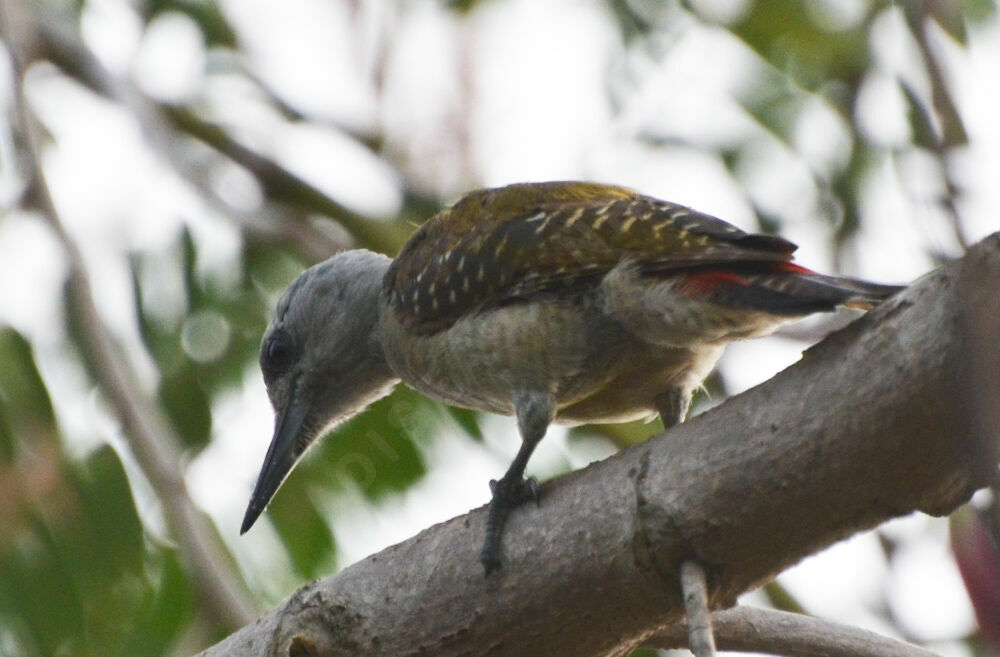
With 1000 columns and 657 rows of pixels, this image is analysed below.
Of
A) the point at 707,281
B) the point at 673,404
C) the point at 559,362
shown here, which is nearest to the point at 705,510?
the point at 707,281

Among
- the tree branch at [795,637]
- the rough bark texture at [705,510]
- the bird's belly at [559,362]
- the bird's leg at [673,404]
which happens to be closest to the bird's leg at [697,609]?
the rough bark texture at [705,510]

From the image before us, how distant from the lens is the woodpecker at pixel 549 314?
2.88 meters

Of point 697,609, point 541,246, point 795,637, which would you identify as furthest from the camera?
point 541,246

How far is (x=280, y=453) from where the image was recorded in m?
4.50

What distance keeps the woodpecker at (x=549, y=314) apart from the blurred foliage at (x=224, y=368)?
585 millimetres

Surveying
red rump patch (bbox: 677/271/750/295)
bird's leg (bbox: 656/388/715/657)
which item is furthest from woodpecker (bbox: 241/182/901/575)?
bird's leg (bbox: 656/388/715/657)

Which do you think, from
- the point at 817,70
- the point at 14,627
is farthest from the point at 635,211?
the point at 817,70

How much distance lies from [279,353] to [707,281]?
2.22m

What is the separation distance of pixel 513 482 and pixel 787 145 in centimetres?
360

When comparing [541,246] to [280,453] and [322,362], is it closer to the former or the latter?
[322,362]

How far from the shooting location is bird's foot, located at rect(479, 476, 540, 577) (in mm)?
2758

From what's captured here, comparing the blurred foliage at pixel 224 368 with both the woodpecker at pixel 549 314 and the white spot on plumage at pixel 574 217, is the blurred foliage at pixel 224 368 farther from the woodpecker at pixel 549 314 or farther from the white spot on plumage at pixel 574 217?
the white spot on plumage at pixel 574 217

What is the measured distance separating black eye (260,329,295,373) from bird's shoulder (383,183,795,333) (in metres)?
0.61

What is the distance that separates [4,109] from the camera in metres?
5.64
